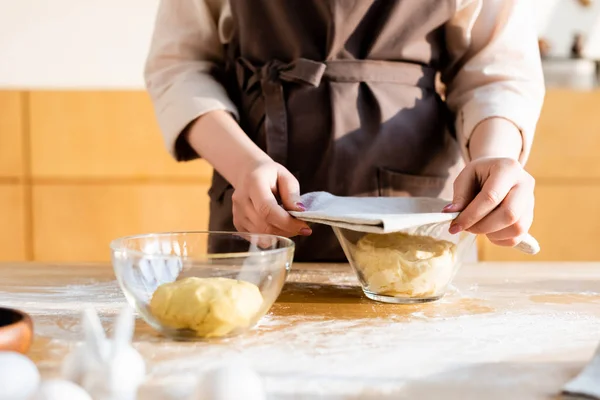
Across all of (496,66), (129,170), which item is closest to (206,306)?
(496,66)

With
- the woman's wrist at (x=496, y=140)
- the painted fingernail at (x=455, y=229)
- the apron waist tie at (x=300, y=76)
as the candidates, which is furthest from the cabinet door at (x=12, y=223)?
the painted fingernail at (x=455, y=229)

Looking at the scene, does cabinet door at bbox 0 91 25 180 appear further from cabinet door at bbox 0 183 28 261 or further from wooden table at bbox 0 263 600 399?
wooden table at bbox 0 263 600 399

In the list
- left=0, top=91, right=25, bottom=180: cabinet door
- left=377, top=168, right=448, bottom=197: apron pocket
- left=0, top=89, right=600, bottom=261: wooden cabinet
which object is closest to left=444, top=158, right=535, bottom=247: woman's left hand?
left=377, top=168, right=448, bottom=197: apron pocket

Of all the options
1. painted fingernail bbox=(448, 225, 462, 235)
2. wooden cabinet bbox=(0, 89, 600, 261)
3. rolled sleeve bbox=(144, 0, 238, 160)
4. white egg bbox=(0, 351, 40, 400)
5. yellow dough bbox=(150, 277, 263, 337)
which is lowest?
wooden cabinet bbox=(0, 89, 600, 261)

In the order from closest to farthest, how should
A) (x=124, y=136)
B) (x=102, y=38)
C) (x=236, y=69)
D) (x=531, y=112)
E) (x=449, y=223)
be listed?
(x=449, y=223) < (x=531, y=112) < (x=236, y=69) < (x=124, y=136) < (x=102, y=38)

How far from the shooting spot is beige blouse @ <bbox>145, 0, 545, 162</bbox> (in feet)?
2.77

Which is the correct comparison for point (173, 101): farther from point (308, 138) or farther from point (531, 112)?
point (531, 112)

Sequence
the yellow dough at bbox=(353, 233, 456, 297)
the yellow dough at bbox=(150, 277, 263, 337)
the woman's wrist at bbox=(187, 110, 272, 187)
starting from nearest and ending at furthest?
the yellow dough at bbox=(150, 277, 263, 337)
the yellow dough at bbox=(353, 233, 456, 297)
the woman's wrist at bbox=(187, 110, 272, 187)

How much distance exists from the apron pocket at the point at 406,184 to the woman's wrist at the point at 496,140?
0.29 ft

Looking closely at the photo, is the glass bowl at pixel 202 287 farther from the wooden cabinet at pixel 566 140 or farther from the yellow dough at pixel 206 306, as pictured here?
the wooden cabinet at pixel 566 140

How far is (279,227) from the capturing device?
2.17 ft

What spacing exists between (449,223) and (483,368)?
20 cm

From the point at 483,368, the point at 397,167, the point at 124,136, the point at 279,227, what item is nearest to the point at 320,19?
the point at 397,167

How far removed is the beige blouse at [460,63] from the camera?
0.85 m
